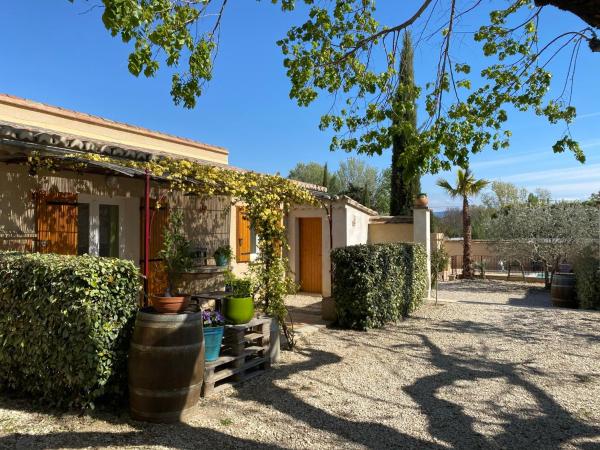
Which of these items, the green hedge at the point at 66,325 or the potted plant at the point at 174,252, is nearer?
the green hedge at the point at 66,325

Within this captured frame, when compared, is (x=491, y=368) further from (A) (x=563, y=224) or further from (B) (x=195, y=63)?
(A) (x=563, y=224)

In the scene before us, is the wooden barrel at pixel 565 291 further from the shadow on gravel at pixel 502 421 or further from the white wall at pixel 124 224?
the white wall at pixel 124 224

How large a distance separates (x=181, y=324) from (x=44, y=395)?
1.52 metres

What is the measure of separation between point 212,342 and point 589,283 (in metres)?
10.9

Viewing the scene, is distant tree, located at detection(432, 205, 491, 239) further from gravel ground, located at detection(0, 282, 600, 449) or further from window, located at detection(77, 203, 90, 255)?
window, located at detection(77, 203, 90, 255)

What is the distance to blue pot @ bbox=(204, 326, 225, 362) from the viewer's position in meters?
5.12

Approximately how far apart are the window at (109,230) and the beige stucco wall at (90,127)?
2183 mm

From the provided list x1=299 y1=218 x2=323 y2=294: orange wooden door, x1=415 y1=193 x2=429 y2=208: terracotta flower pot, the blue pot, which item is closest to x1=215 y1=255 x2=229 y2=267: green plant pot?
the blue pot

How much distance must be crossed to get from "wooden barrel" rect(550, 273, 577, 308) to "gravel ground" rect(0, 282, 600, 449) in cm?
446

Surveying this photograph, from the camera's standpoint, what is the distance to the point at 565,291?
12.6 meters

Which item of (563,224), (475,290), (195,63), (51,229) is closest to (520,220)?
(563,224)

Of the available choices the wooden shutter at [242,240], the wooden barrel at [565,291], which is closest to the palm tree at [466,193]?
the wooden barrel at [565,291]

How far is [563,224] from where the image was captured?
1705cm

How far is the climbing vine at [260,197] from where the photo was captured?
20.4 ft
